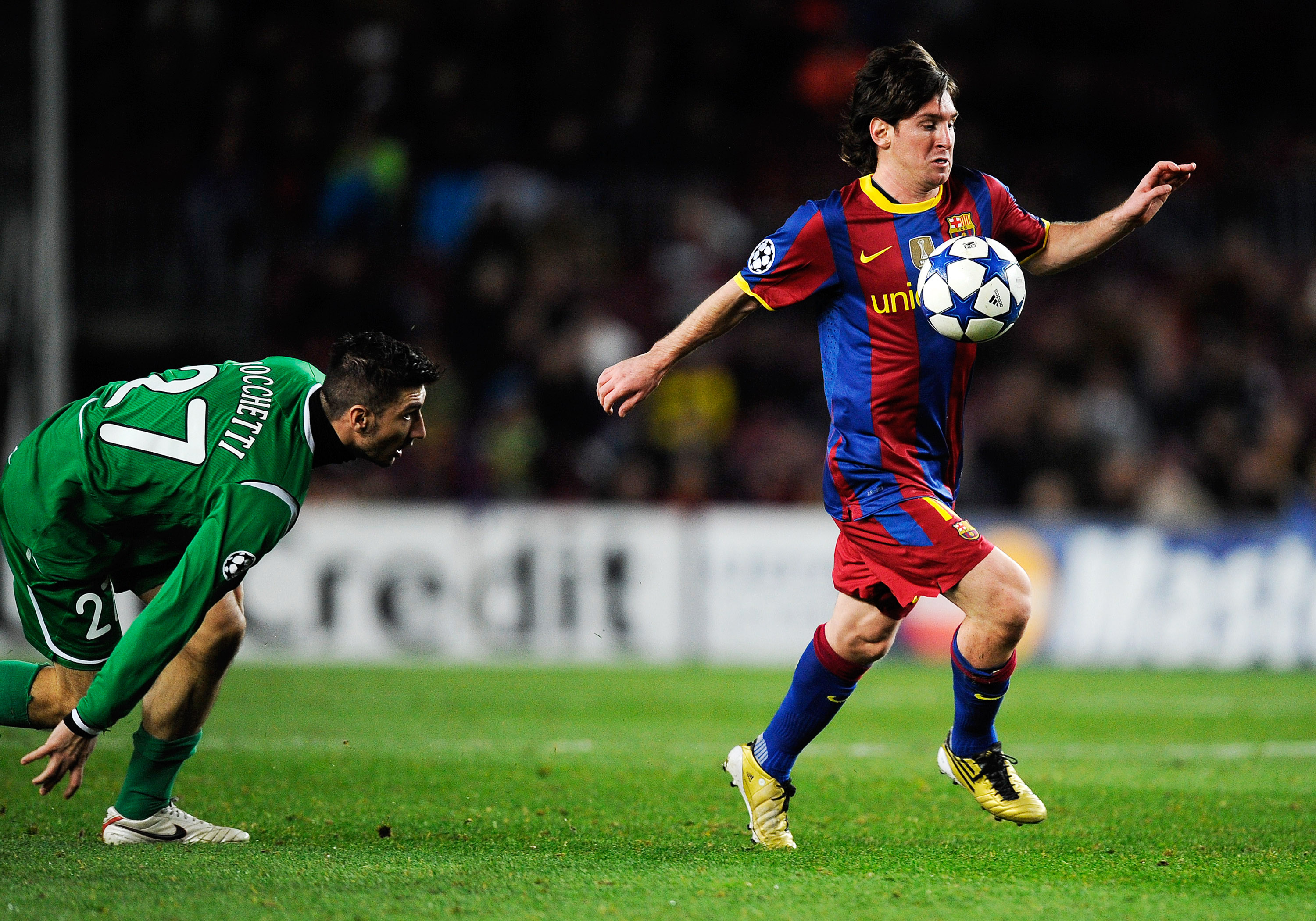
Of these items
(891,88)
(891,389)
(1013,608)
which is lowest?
(1013,608)

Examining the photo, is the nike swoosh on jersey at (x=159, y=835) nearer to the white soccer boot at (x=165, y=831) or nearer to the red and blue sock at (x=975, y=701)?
the white soccer boot at (x=165, y=831)

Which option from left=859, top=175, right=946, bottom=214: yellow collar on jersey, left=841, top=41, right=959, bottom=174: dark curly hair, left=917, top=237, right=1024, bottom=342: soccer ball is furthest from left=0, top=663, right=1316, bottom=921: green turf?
left=841, top=41, right=959, bottom=174: dark curly hair

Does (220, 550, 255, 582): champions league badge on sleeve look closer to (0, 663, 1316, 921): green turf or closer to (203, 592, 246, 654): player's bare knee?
(203, 592, 246, 654): player's bare knee

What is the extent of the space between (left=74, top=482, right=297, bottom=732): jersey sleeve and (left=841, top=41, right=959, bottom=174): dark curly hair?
2.25m

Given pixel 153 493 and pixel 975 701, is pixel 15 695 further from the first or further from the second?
pixel 975 701

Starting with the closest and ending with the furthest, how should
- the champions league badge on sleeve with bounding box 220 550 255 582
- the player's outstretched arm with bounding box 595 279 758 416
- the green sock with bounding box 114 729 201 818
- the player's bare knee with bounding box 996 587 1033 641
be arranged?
1. the champions league badge on sleeve with bounding box 220 550 255 582
2. the player's bare knee with bounding box 996 587 1033 641
3. the player's outstretched arm with bounding box 595 279 758 416
4. the green sock with bounding box 114 729 201 818

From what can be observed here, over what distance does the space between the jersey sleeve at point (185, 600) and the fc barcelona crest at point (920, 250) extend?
2106 mm

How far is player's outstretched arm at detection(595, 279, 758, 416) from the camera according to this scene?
4555 mm

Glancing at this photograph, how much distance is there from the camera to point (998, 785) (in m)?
4.71

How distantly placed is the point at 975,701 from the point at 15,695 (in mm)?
3005

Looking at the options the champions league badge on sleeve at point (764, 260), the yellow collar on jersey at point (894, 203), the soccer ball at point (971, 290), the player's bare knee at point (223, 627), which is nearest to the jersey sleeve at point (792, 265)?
the champions league badge on sleeve at point (764, 260)

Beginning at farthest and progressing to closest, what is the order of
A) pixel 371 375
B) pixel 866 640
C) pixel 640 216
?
pixel 640 216, pixel 866 640, pixel 371 375

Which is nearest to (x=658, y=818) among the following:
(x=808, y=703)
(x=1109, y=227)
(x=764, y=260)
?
(x=808, y=703)

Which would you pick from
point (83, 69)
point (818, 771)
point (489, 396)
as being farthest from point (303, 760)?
point (83, 69)
